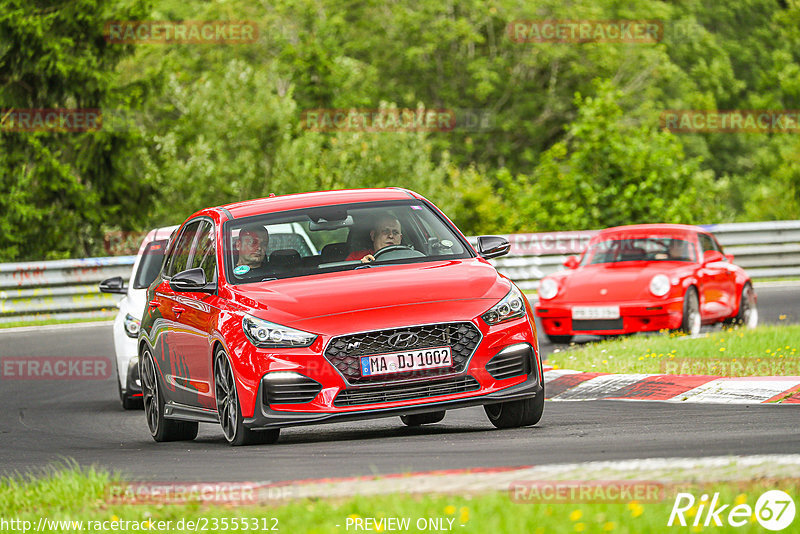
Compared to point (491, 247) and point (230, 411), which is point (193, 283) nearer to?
point (230, 411)

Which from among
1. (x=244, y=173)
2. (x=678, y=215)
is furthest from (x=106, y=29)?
(x=678, y=215)

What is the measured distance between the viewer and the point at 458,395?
8.41 meters

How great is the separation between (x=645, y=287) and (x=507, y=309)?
25.2 feet

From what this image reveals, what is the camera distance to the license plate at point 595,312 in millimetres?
16125

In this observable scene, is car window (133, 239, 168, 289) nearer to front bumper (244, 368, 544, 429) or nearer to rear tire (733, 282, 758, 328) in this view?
front bumper (244, 368, 544, 429)

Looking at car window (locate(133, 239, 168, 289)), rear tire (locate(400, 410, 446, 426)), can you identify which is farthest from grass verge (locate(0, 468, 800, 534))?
car window (locate(133, 239, 168, 289))

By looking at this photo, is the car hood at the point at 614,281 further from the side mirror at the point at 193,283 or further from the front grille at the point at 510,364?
the side mirror at the point at 193,283

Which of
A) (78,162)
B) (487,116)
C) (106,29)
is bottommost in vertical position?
(487,116)

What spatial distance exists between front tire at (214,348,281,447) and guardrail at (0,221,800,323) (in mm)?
14747

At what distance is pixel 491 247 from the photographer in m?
9.68

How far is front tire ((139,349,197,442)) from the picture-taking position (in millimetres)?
10297

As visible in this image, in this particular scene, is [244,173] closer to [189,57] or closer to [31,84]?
[31,84]

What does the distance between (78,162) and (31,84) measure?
2.09m

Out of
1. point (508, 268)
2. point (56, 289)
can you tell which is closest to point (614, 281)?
point (508, 268)
